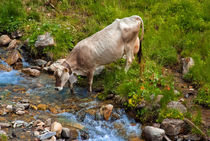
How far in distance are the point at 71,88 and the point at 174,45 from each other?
4.59 m

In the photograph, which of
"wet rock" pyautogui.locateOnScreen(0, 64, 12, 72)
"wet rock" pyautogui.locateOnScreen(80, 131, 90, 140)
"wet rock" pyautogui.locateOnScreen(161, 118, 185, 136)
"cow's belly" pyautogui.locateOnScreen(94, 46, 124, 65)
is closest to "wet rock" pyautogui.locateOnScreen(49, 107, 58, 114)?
"wet rock" pyautogui.locateOnScreen(80, 131, 90, 140)

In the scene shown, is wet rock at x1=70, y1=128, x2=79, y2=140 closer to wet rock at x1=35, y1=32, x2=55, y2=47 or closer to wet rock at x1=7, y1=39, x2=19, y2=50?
wet rock at x1=35, y1=32, x2=55, y2=47

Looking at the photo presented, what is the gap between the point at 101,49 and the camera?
28.8 feet

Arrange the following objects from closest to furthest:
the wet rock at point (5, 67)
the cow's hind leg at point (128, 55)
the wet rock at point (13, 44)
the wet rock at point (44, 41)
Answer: the cow's hind leg at point (128, 55) → the wet rock at point (5, 67) → the wet rock at point (44, 41) → the wet rock at point (13, 44)

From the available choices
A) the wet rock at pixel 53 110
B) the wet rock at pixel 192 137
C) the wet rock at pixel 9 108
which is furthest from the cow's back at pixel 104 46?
the wet rock at pixel 192 137

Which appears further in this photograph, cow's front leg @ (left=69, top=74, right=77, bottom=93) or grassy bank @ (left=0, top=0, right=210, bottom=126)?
cow's front leg @ (left=69, top=74, right=77, bottom=93)

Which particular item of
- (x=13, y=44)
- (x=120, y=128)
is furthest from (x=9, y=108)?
(x=13, y=44)

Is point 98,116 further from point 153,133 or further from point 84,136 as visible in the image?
point 153,133

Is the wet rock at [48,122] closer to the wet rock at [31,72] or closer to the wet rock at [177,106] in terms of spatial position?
the wet rock at [177,106]

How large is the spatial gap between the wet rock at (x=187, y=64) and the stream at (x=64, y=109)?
9.92 ft

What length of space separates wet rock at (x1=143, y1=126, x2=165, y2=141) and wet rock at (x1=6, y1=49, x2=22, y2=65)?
19.5 feet

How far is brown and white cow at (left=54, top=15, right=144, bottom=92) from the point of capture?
860cm

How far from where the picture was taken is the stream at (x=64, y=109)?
6.79 meters

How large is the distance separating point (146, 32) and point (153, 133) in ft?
19.2
